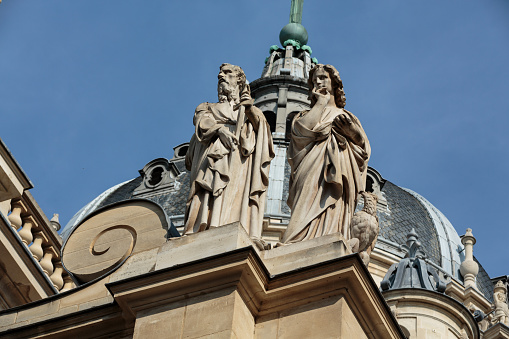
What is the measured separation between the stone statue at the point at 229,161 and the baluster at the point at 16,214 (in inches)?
142

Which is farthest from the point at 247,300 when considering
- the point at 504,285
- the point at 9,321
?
the point at 504,285

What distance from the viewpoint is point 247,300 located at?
13.0 meters

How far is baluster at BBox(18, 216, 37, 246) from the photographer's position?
698 inches

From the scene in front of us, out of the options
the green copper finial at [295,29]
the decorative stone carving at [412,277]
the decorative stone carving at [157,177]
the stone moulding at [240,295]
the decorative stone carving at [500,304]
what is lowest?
the stone moulding at [240,295]

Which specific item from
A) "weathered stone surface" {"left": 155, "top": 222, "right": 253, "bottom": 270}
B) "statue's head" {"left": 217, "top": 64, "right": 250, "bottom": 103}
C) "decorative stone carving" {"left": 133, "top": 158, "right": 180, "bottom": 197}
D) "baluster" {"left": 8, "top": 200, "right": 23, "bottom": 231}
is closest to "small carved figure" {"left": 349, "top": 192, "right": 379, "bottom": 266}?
"weathered stone surface" {"left": 155, "top": 222, "right": 253, "bottom": 270}

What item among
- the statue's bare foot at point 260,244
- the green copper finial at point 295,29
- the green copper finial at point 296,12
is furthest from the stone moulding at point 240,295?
the green copper finial at point 296,12

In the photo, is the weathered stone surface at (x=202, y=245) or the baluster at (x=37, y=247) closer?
the weathered stone surface at (x=202, y=245)

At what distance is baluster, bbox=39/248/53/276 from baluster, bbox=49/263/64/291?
100 millimetres

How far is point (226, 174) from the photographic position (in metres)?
14.3

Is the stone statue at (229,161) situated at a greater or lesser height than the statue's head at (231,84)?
lesser

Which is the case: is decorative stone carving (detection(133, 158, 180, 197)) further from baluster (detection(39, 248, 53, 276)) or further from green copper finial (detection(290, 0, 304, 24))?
baluster (detection(39, 248, 53, 276))

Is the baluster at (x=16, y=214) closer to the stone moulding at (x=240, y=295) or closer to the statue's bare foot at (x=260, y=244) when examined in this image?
the stone moulding at (x=240, y=295)

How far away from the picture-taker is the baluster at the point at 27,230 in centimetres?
1772

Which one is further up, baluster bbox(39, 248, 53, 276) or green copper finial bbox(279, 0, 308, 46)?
green copper finial bbox(279, 0, 308, 46)
